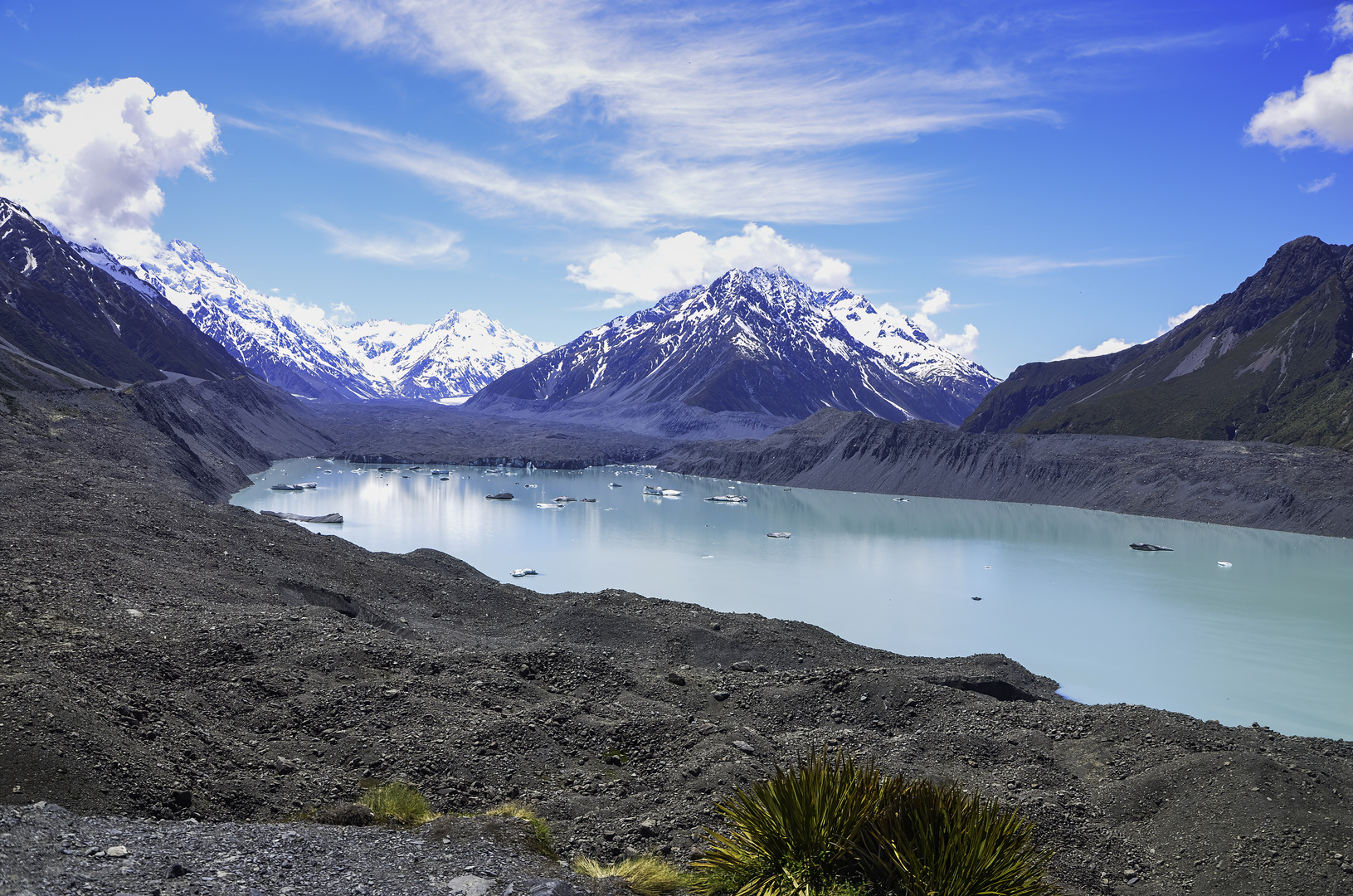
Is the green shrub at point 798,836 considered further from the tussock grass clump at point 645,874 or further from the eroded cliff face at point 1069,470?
the eroded cliff face at point 1069,470

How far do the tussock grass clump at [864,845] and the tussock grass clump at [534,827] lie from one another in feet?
5.15

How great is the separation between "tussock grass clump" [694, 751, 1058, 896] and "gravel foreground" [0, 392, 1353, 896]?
4.43ft

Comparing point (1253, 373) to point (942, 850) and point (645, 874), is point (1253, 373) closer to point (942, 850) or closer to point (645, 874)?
point (942, 850)

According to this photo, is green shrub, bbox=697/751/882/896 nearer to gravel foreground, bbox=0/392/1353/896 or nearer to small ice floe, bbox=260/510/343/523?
gravel foreground, bbox=0/392/1353/896

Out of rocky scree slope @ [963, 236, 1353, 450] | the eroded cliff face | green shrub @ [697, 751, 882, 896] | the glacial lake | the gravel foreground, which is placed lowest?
the glacial lake

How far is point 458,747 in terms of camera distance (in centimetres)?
1153

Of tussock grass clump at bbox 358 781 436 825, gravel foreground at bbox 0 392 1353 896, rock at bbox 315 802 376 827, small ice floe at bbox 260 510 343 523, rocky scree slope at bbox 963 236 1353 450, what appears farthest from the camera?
rocky scree slope at bbox 963 236 1353 450

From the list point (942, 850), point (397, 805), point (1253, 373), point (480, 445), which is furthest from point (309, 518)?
point (1253, 373)

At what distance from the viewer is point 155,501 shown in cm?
2639

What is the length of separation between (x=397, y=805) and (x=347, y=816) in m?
0.64

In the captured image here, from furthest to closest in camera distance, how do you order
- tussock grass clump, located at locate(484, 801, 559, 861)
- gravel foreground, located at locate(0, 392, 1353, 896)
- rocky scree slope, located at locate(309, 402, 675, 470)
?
1. rocky scree slope, located at locate(309, 402, 675, 470)
2. tussock grass clump, located at locate(484, 801, 559, 861)
3. gravel foreground, located at locate(0, 392, 1353, 896)

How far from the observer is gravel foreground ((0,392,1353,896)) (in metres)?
7.22

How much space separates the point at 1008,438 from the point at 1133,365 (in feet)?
303

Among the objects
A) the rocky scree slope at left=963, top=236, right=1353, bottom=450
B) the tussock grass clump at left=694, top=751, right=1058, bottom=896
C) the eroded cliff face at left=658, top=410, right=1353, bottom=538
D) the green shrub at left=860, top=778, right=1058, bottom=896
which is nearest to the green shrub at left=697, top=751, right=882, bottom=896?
the tussock grass clump at left=694, top=751, right=1058, bottom=896
